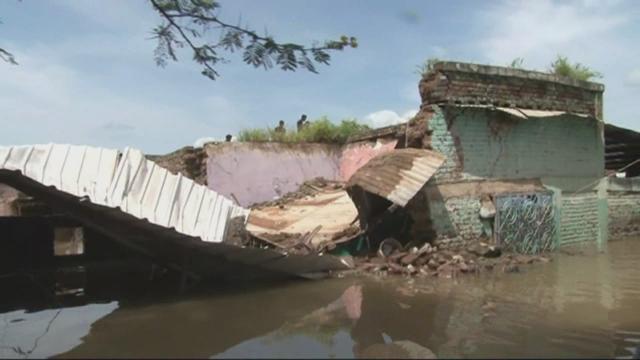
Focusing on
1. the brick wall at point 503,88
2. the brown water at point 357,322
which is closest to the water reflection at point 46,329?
the brown water at point 357,322

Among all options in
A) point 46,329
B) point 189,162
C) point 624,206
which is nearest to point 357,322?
point 46,329

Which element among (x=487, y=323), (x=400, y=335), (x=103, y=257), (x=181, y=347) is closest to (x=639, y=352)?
(x=487, y=323)

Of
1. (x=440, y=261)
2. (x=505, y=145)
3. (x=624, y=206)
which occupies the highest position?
(x=505, y=145)

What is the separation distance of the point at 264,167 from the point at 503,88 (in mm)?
8948

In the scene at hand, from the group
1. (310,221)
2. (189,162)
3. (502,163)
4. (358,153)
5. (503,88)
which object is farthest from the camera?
(358,153)

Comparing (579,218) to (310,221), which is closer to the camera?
(310,221)

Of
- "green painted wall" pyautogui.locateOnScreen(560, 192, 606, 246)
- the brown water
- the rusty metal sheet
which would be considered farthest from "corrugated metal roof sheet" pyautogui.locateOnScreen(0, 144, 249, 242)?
"green painted wall" pyautogui.locateOnScreen(560, 192, 606, 246)

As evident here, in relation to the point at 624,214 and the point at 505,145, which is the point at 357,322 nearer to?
the point at 505,145

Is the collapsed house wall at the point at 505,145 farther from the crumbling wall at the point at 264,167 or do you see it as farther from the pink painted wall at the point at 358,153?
the crumbling wall at the point at 264,167

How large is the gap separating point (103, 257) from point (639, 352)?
33.4 feet

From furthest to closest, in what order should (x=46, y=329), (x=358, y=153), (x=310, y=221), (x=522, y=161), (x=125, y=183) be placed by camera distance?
(x=358, y=153)
(x=310, y=221)
(x=522, y=161)
(x=125, y=183)
(x=46, y=329)

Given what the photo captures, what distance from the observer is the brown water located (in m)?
5.98

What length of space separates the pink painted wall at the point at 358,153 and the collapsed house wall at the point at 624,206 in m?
6.70

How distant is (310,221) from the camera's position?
14.6m
